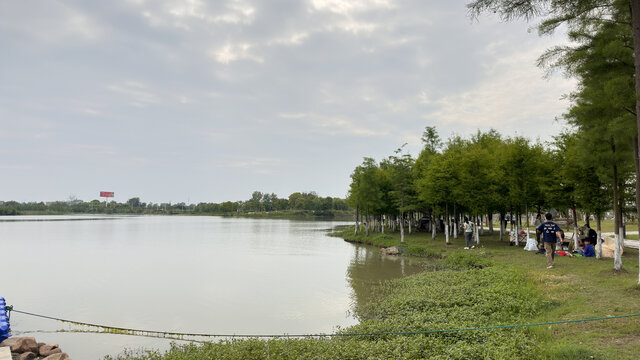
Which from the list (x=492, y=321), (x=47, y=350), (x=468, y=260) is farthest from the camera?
(x=468, y=260)

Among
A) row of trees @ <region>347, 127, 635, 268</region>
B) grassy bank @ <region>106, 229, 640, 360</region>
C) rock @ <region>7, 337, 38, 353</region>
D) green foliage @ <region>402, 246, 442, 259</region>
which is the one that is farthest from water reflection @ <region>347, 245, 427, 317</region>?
rock @ <region>7, 337, 38, 353</region>

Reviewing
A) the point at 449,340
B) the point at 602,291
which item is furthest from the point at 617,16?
the point at 449,340

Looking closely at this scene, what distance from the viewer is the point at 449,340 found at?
8.73m

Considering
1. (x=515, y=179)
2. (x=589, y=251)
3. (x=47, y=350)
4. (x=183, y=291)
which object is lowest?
(x=183, y=291)

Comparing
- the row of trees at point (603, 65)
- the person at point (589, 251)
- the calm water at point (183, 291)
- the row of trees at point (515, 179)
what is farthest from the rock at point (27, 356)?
the person at point (589, 251)

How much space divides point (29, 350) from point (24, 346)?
17 centimetres

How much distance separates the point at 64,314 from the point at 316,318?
33.7 ft

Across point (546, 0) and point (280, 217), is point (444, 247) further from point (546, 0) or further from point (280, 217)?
point (280, 217)

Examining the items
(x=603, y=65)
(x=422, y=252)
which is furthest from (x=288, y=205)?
(x=603, y=65)

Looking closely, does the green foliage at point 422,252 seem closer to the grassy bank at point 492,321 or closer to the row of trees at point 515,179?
the row of trees at point 515,179

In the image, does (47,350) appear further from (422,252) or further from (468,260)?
(422,252)

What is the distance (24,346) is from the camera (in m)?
10.1

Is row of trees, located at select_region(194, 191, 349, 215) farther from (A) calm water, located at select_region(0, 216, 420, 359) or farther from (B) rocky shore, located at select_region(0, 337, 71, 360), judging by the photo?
(B) rocky shore, located at select_region(0, 337, 71, 360)

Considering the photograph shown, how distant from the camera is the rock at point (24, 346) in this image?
995cm
